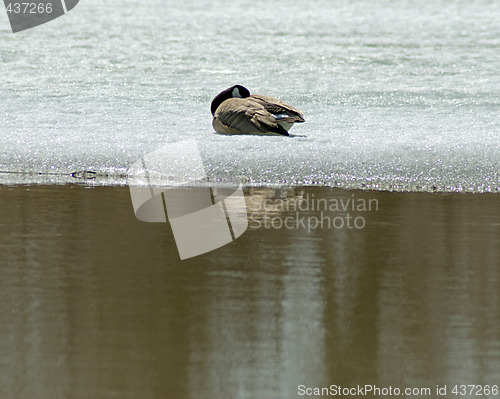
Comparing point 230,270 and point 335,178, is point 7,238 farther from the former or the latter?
point 335,178

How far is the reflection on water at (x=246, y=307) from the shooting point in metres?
2.25

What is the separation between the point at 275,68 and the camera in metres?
8.20

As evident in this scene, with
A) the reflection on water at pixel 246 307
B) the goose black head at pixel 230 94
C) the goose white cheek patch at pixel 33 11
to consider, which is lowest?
the goose white cheek patch at pixel 33 11

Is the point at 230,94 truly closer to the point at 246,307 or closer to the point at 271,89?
the point at 271,89

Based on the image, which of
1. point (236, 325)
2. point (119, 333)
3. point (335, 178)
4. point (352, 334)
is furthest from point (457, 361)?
point (335, 178)

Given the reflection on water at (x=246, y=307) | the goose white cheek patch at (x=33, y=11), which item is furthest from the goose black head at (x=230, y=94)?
the goose white cheek patch at (x=33, y=11)

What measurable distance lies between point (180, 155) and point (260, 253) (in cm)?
217

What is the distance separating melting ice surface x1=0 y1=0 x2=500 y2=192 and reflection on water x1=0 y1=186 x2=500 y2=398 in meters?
1.27

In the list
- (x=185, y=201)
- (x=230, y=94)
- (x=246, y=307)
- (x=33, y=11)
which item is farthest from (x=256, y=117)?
(x=33, y=11)

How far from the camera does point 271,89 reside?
7.46 metres

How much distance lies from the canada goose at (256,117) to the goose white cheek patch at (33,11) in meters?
4.76

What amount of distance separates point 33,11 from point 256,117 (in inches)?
233

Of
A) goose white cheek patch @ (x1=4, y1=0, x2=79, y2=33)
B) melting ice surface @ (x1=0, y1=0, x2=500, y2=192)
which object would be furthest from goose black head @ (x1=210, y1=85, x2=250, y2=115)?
goose white cheek patch @ (x1=4, y1=0, x2=79, y2=33)

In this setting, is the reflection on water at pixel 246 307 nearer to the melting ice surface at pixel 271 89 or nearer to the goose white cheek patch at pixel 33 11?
the melting ice surface at pixel 271 89
